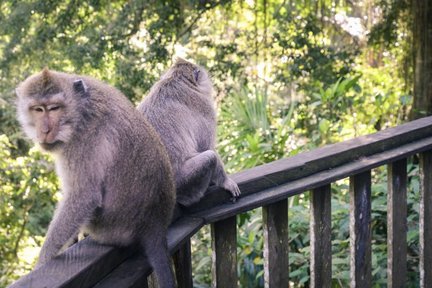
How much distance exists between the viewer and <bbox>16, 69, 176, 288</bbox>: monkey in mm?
1812

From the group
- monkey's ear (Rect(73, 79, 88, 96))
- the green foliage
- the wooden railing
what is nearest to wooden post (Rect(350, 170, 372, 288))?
the wooden railing

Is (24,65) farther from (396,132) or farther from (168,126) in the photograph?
(396,132)

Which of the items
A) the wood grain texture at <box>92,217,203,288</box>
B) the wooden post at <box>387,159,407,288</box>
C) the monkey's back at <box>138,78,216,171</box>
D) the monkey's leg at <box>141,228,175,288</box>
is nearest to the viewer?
the wood grain texture at <box>92,217,203,288</box>

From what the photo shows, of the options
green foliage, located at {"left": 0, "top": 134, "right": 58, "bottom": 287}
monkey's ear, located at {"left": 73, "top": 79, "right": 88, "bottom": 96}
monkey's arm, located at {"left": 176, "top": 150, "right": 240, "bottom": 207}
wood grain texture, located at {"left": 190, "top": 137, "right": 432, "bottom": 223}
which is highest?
monkey's ear, located at {"left": 73, "top": 79, "right": 88, "bottom": 96}

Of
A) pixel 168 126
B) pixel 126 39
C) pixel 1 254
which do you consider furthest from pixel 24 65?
pixel 168 126

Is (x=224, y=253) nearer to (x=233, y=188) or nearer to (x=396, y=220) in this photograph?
(x=233, y=188)

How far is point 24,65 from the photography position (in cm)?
783

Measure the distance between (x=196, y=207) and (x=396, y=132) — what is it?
0.84 m

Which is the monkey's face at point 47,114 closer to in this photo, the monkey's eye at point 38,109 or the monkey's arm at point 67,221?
the monkey's eye at point 38,109

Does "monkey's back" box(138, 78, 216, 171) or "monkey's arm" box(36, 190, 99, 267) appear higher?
"monkey's back" box(138, 78, 216, 171)

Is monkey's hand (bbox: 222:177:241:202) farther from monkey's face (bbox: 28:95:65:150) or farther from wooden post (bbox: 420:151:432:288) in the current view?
wooden post (bbox: 420:151:432:288)

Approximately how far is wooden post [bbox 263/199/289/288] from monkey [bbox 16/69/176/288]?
299 mm

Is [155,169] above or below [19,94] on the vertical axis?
below

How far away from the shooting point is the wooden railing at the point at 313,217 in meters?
1.64
